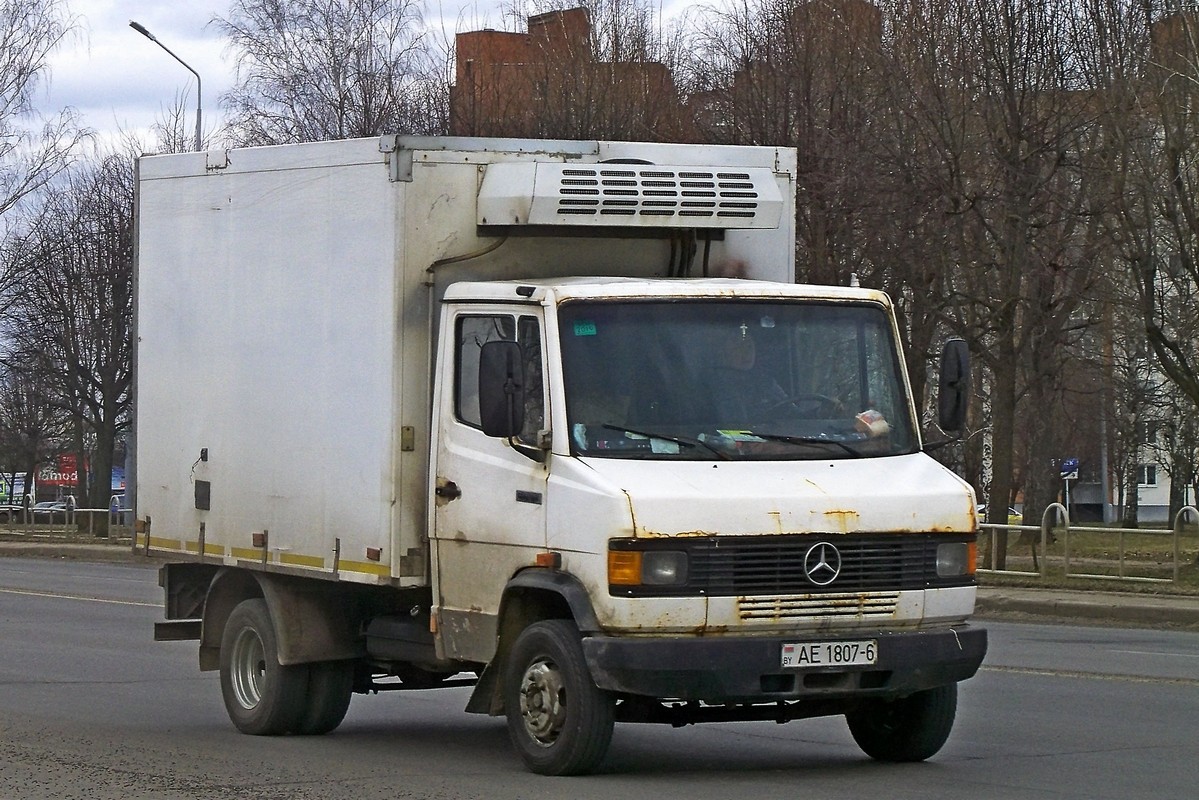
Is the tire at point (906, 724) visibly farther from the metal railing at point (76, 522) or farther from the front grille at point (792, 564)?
the metal railing at point (76, 522)

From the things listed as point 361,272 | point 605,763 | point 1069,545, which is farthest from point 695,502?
point 1069,545

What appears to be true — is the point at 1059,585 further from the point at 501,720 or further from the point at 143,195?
the point at 143,195

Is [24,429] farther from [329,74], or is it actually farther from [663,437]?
[663,437]

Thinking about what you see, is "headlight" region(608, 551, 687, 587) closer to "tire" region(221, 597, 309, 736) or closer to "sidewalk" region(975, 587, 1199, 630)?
"tire" region(221, 597, 309, 736)

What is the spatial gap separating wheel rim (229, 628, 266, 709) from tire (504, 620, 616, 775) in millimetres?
2447

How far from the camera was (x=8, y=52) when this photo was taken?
146ft

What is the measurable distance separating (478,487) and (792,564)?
160 cm

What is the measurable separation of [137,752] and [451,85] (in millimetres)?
26166

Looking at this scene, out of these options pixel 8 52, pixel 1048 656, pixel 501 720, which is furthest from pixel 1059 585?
pixel 8 52

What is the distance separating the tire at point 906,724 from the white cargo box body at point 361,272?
2293 mm

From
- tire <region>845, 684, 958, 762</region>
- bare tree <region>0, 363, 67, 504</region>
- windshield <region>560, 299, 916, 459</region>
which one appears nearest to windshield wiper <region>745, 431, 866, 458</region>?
windshield <region>560, 299, 916, 459</region>

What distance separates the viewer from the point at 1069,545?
900 inches

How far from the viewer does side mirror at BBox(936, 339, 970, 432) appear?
881 centimetres

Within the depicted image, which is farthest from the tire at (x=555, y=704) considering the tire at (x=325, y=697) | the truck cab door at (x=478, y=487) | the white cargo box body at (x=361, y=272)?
the tire at (x=325, y=697)
